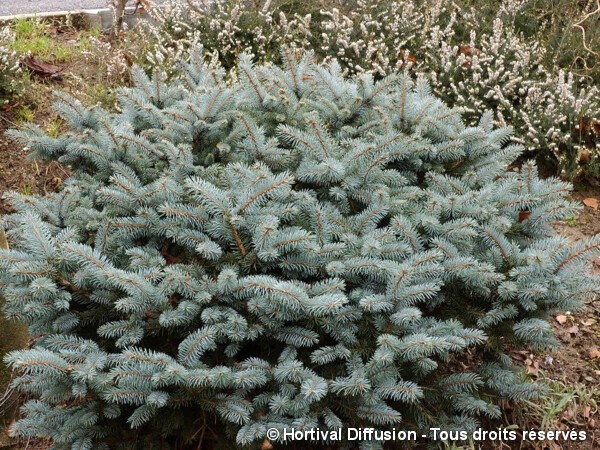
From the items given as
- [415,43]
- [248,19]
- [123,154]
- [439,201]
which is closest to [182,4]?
[248,19]

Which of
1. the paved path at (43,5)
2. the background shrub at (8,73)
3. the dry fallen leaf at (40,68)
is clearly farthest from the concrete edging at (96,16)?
the background shrub at (8,73)

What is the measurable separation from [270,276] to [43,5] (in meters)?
5.01

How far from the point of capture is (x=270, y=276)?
2.42 metres

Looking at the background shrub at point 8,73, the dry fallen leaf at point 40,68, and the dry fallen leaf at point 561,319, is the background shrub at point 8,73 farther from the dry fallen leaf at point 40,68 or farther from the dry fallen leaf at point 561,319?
the dry fallen leaf at point 561,319

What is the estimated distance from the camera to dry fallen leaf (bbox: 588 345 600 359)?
135 inches

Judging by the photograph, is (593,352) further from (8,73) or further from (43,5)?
(43,5)

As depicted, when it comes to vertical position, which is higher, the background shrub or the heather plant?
the heather plant

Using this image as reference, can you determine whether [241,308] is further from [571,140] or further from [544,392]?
[571,140]

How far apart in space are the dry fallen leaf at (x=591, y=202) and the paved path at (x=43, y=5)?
4466mm

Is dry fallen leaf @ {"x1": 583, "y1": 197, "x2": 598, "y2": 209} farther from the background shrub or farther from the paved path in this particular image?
the paved path

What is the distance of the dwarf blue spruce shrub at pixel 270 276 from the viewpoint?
234 cm

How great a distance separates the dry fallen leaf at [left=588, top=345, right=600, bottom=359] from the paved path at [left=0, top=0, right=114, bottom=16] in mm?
4985

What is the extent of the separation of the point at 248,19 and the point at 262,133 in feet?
8.82

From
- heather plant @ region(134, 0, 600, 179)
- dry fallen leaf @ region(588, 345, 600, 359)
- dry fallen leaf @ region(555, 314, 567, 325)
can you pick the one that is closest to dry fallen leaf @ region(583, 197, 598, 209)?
heather plant @ region(134, 0, 600, 179)
